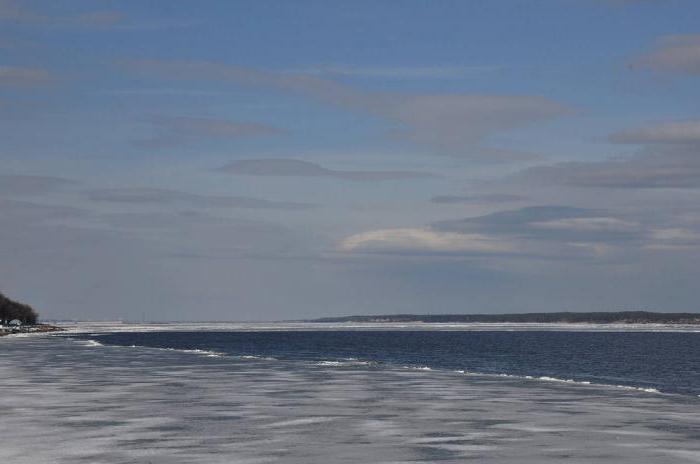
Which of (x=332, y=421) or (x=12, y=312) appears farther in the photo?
Result: (x=12, y=312)

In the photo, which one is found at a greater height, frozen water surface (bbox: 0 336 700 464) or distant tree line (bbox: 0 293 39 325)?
distant tree line (bbox: 0 293 39 325)

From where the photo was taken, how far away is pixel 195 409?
2808 cm

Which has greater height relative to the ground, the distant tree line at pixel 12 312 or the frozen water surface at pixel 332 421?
the distant tree line at pixel 12 312

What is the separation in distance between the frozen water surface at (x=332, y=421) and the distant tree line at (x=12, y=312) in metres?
143

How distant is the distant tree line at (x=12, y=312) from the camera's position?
17738cm

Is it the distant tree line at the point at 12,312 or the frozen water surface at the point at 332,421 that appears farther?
the distant tree line at the point at 12,312

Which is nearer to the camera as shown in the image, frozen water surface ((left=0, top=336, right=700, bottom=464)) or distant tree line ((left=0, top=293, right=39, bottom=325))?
frozen water surface ((left=0, top=336, right=700, bottom=464))

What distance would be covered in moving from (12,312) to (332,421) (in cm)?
17332

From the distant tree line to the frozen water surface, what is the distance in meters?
143

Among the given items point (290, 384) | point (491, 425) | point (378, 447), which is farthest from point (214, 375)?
point (378, 447)

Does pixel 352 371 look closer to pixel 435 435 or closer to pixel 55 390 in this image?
pixel 55 390

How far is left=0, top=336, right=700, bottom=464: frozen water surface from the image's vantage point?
19344 millimetres

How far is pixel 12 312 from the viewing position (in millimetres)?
186000

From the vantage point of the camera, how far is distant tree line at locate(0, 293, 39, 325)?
177m
